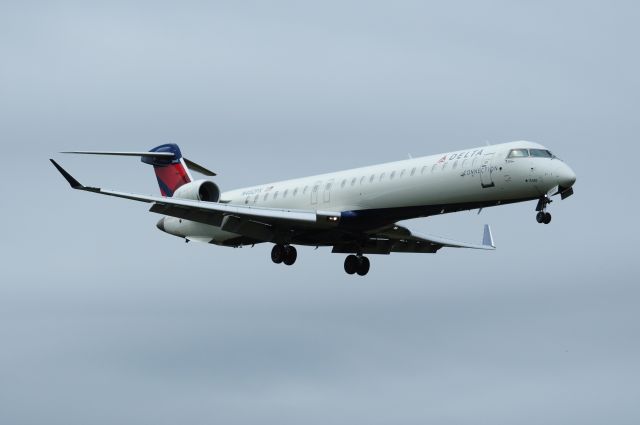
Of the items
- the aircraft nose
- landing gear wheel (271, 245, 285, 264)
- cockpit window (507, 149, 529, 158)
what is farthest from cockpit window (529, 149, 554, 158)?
landing gear wheel (271, 245, 285, 264)

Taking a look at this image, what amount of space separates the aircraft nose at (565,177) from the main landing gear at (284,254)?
9701 mm

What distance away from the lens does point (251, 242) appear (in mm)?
46562

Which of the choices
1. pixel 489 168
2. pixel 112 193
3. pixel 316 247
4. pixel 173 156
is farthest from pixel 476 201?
pixel 173 156

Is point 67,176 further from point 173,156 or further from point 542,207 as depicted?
point 542,207

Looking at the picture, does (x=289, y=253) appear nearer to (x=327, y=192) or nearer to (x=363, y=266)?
(x=327, y=192)

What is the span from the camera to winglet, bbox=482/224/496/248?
161 feet

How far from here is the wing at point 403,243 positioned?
149ft

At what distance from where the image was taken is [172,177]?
5012cm

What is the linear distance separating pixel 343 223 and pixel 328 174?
7.54 feet

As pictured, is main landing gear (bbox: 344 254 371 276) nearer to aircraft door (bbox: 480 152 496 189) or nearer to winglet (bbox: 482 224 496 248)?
winglet (bbox: 482 224 496 248)

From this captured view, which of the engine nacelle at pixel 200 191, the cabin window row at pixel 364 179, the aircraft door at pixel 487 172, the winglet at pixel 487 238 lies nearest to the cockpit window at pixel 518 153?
the aircraft door at pixel 487 172

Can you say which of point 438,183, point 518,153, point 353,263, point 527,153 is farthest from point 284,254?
point 527,153

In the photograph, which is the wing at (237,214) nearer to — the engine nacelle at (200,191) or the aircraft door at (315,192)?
the aircraft door at (315,192)

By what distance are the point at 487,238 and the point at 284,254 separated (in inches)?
328
